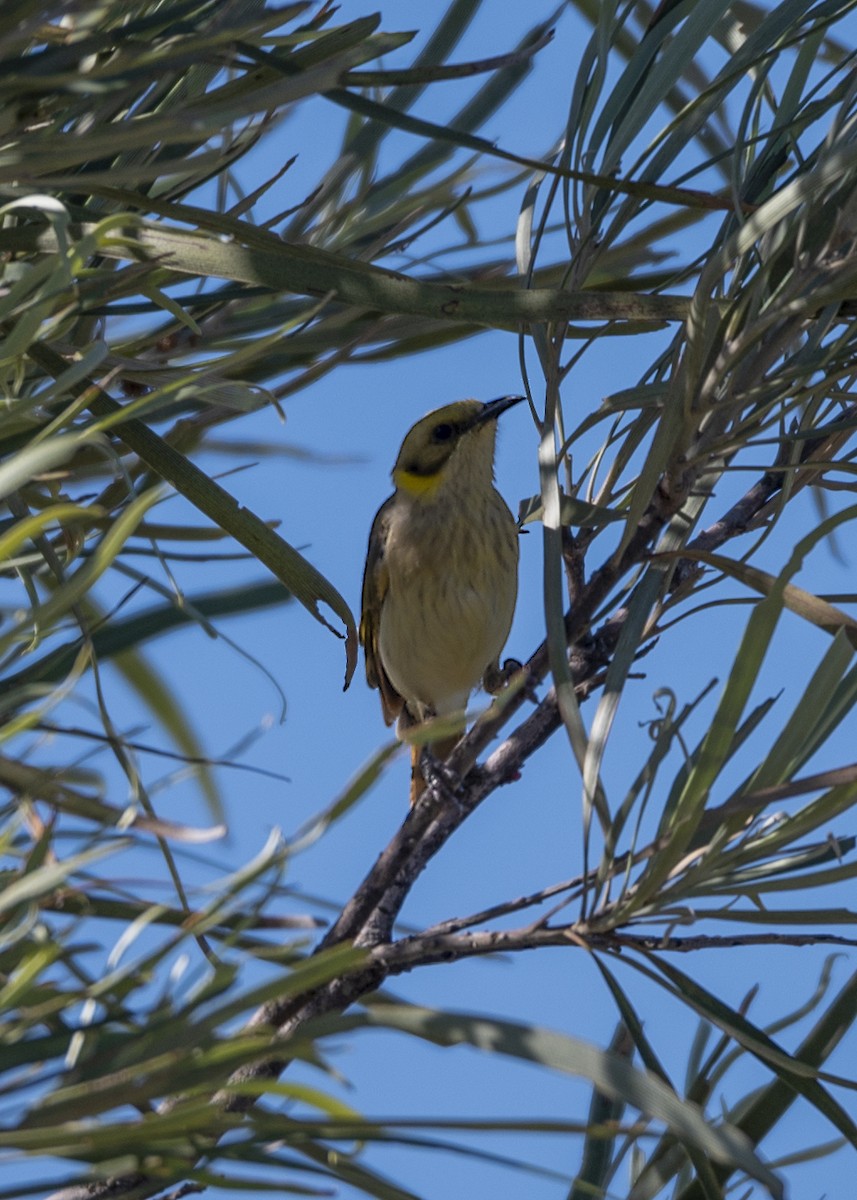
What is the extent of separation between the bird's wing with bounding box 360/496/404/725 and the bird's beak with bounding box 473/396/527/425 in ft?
1.33

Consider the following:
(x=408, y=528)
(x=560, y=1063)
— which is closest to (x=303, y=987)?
(x=560, y=1063)

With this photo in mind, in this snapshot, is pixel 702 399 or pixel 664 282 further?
pixel 664 282

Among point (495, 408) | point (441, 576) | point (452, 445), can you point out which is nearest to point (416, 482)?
point (452, 445)

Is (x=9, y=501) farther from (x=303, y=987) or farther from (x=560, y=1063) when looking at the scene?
(x=560, y=1063)

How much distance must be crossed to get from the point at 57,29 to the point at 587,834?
805 mm

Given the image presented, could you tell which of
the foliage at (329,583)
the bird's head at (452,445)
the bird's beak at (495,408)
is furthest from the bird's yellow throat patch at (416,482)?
the foliage at (329,583)

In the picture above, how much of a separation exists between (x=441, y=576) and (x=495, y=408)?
1.63 feet

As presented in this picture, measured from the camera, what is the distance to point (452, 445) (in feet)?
13.1

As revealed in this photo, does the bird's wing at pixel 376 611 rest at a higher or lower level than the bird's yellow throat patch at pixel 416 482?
lower

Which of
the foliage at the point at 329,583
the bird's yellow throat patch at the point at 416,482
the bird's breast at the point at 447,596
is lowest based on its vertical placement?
the foliage at the point at 329,583

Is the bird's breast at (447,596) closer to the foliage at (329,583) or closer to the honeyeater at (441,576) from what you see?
the honeyeater at (441,576)

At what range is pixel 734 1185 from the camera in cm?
138

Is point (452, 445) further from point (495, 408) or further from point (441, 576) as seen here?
point (441, 576)

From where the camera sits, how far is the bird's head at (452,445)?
391 cm
